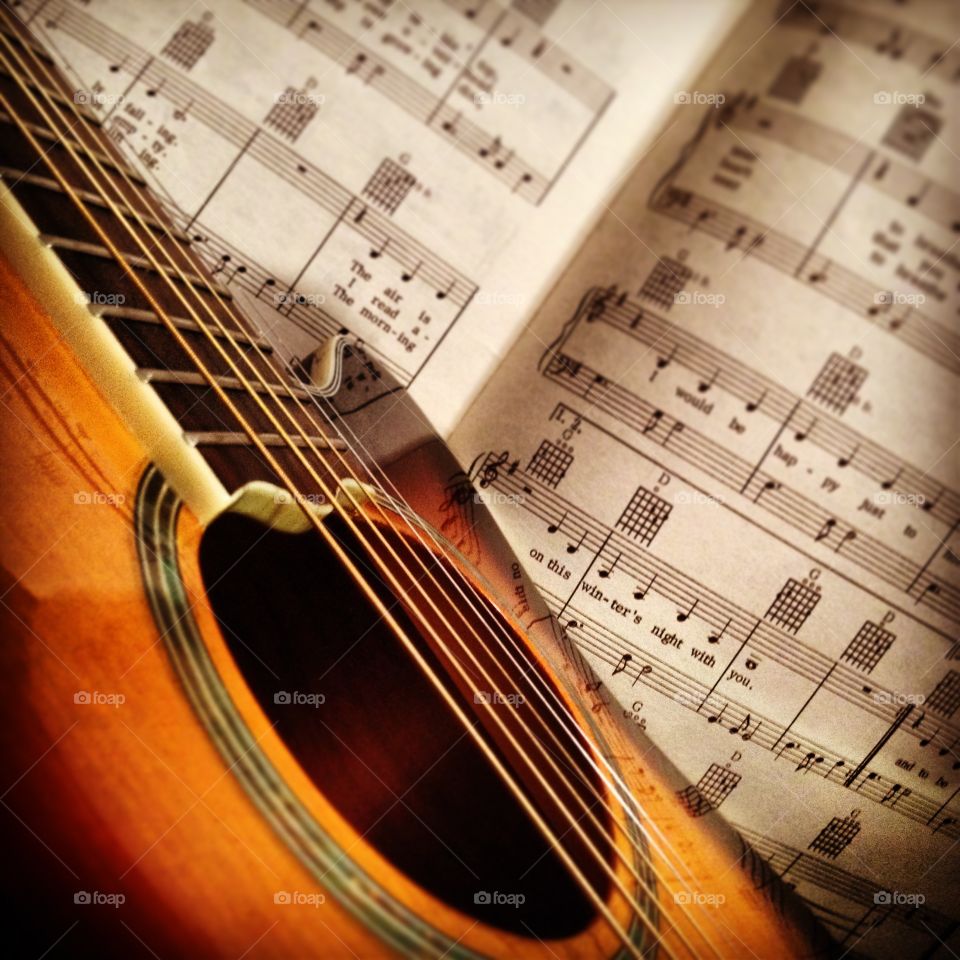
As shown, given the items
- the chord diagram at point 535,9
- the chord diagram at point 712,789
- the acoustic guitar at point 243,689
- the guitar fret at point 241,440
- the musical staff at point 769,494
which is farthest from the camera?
the chord diagram at point 535,9

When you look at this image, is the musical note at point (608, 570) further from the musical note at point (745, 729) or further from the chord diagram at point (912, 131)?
the chord diagram at point (912, 131)

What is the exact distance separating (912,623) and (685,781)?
1.37 ft

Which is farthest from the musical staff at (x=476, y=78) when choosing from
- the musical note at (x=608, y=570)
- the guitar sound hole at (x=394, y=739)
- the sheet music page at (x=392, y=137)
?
the guitar sound hole at (x=394, y=739)

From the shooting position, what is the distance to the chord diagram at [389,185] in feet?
3.31

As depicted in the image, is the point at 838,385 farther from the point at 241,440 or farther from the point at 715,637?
the point at 241,440

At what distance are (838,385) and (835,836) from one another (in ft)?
2.15

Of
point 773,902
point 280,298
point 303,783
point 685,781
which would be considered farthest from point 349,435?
point 773,902

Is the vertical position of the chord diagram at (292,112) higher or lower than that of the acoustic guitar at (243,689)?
higher

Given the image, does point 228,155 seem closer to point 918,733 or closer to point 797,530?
point 797,530

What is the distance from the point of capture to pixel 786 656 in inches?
35.9

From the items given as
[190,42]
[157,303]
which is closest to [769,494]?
[157,303]

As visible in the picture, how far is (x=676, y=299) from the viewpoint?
988mm

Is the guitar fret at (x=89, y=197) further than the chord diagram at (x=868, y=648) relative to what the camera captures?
No

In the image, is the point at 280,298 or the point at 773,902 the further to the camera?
the point at 280,298
